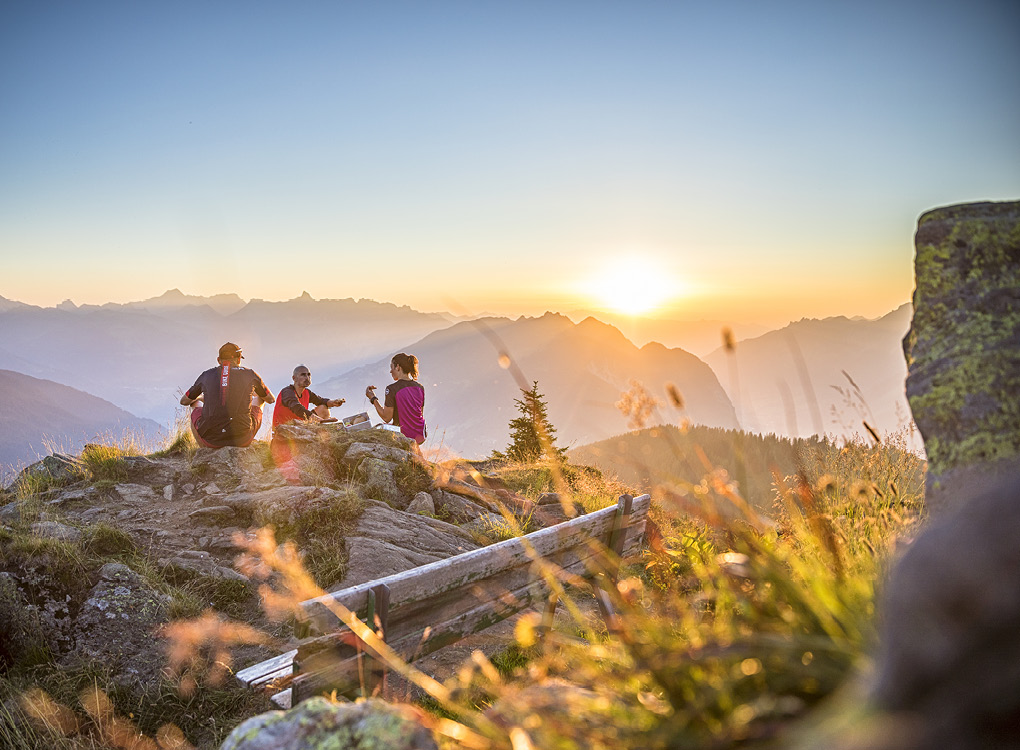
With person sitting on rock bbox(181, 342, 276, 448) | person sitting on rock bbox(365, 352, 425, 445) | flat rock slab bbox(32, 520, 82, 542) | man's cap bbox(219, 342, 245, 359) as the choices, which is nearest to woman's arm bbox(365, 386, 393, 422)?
person sitting on rock bbox(365, 352, 425, 445)

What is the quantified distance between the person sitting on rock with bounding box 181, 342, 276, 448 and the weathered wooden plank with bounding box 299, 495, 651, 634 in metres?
Result: 5.68

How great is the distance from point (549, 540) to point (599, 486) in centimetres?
702

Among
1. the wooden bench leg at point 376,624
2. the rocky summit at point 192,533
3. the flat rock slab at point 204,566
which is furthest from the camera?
the flat rock slab at point 204,566

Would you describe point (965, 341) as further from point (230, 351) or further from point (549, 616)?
point (230, 351)

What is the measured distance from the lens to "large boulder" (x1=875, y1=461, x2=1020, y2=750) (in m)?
0.83

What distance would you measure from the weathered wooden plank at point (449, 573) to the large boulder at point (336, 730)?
1365 mm

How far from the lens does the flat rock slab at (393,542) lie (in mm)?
6305

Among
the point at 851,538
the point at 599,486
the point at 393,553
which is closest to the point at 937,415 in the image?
the point at 851,538

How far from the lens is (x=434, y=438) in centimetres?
1023

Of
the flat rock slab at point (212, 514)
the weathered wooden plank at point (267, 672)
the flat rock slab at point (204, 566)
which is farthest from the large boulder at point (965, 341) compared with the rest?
the flat rock slab at point (212, 514)

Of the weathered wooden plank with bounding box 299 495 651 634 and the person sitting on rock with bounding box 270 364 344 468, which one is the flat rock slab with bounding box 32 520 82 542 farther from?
the weathered wooden plank with bounding box 299 495 651 634

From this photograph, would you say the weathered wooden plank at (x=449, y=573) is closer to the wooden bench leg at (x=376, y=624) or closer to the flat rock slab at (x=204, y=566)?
the wooden bench leg at (x=376, y=624)

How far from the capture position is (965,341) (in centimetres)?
222

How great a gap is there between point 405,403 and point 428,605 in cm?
566
